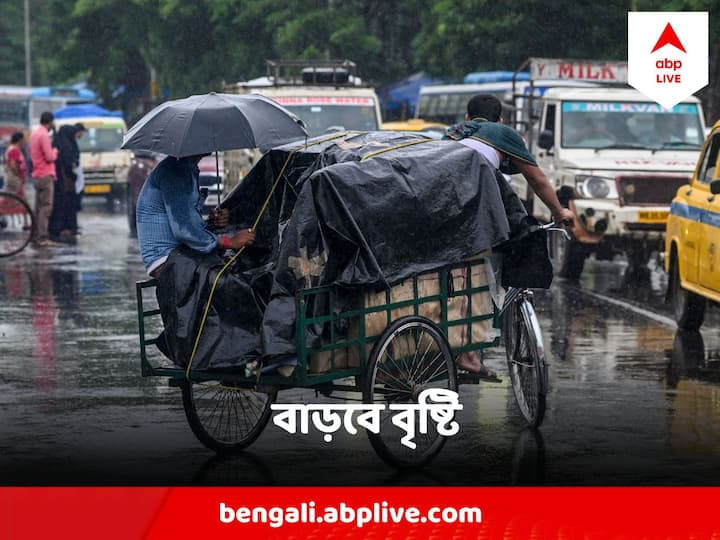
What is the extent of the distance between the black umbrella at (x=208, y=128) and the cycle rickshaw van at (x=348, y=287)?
0.57 feet

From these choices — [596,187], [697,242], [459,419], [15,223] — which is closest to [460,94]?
[15,223]

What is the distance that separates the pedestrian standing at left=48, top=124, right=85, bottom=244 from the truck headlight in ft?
27.5

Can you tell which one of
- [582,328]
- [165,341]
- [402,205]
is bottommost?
[582,328]

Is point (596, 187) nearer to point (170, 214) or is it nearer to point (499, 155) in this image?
point (499, 155)

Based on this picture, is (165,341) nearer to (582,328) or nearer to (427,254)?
(427,254)

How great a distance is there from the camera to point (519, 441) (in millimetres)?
8055

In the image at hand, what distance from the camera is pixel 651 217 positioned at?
16.8m

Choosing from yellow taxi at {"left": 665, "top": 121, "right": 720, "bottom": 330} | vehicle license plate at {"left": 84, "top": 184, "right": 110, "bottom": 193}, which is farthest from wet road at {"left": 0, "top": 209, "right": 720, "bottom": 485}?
vehicle license plate at {"left": 84, "top": 184, "right": 110, "bottom": 193}

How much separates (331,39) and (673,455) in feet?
102

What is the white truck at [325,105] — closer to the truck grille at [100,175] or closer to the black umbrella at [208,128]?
the black umbrella at [208,128]

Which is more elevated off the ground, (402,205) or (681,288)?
(402,205)

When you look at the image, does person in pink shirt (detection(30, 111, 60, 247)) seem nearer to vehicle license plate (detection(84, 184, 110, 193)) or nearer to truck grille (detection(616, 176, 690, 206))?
truck grille (detection(616, 176, 690, 206))
